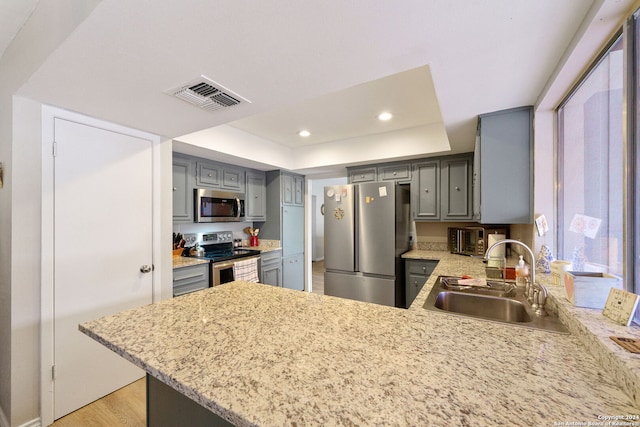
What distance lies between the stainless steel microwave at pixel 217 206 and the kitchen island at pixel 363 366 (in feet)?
6.76

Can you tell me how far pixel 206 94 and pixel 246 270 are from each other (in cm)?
229

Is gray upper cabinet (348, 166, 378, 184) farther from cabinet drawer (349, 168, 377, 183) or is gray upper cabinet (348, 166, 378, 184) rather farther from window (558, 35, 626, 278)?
window (558, 35, 626, 278)

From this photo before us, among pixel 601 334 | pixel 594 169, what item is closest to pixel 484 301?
pixel 601 334

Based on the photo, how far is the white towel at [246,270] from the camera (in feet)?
10.3

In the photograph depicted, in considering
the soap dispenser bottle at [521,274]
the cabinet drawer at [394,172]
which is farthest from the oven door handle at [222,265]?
the soap dispenser bottle at [521,274]

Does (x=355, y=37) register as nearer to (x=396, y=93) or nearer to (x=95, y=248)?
(x=396, y=93)

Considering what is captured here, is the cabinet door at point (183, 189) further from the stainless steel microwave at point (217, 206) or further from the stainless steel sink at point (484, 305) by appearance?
the stainless steel sink at point (484, 305)

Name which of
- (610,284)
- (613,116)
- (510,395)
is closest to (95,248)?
(510,395)

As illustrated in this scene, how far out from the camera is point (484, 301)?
1.50m

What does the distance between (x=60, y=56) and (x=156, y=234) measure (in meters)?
1.41

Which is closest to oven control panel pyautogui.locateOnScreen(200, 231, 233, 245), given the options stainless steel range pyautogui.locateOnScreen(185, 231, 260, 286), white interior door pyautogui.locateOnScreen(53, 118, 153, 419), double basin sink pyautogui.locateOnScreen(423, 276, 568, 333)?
stainless steel range pyautogui.locateOnScreen(185, 231, 260, 286)

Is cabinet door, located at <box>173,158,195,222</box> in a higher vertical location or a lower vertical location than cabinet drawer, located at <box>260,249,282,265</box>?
higher

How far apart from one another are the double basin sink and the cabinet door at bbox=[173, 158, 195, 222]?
2.67 meters

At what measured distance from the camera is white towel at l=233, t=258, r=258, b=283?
3129 mm
